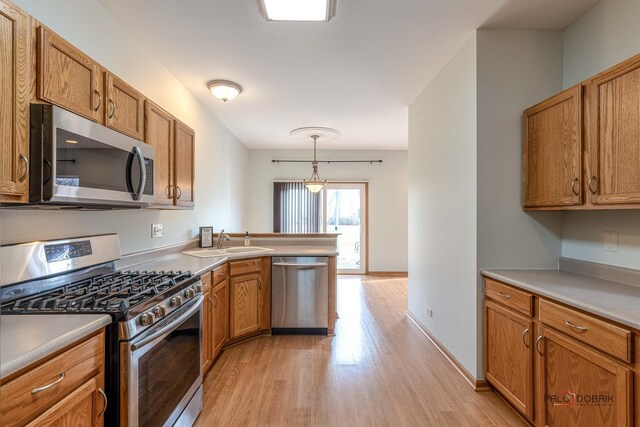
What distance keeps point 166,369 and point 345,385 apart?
1333 millimetres

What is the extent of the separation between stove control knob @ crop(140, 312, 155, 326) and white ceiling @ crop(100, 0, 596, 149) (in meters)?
1.91

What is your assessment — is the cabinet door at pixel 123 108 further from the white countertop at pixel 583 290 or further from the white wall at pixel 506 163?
the white countertop at pixel 583 290

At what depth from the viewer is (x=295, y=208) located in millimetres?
6504

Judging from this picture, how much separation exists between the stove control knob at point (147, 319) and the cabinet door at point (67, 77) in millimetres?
988

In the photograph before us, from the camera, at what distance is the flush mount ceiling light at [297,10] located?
1.92 meters

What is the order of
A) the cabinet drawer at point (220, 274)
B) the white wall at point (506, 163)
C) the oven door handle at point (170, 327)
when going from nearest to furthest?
the oven door handle at point (170, 327) → the white wall at point (506, 163) → the cabinet drawer at point (220, 274)

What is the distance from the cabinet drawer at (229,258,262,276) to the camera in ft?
9.60

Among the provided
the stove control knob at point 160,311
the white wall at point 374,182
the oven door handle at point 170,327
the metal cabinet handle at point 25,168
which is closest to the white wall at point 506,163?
the oven door handle at point 170,327

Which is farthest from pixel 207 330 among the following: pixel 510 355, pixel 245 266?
pixel 510 355

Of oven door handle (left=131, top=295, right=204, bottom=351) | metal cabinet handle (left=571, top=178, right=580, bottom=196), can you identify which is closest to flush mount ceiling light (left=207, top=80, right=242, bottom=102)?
oven door handle (left=131, top=295, right=204, bottom=351)

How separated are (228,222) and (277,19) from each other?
3.57 meters

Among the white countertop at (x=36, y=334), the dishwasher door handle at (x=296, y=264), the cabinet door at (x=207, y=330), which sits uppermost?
the white countertop at (x=36, y=334)

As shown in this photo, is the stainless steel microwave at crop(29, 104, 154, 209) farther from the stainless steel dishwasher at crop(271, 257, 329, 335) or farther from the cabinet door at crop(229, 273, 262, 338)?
the stainless steel dishwasher at crop(271, 257, 329, 335)

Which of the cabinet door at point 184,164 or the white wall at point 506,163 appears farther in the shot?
the cabinet door at point 184,164
